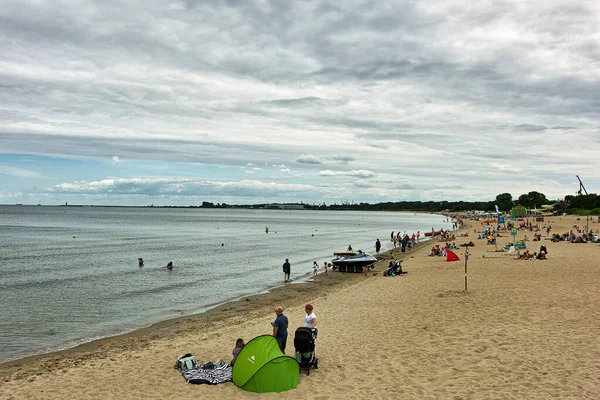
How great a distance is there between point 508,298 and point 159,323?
13.7m

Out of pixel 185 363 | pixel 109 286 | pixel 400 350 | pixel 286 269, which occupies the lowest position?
pixel 109 286

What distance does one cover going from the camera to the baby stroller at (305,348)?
992 cm

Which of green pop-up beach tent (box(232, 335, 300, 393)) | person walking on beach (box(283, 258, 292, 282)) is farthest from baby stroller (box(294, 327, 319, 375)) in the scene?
person walking on beach (box(283, 258, 292, 282))

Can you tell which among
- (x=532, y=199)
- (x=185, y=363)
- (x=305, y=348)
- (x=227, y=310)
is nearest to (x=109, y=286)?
(x=227, y=310)

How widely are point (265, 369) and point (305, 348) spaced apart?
1.16m

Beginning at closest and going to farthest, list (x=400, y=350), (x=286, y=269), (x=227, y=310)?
(x=400, y=350), (x=227, y=310), (x=286, y=269)

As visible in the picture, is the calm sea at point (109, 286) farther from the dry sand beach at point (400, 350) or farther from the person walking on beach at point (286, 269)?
the dry sand beach at point (400, 350)

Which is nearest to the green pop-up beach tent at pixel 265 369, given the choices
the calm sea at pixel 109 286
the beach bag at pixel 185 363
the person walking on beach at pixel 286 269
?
the beach bag at pixel 185 363

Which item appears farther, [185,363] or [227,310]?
[227,310]

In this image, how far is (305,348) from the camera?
10.0m

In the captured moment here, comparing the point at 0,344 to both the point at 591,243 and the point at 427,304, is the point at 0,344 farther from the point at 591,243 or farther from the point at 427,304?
the point at 591,243

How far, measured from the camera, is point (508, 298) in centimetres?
1681

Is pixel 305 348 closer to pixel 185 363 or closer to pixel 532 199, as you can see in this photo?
pixel 185 363

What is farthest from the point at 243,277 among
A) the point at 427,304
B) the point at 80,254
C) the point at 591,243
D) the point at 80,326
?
the point at 591,243
